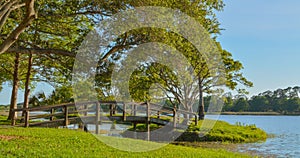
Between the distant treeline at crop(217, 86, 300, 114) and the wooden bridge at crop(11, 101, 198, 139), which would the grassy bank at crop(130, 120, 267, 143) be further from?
the distant treeline at crop(217, 86, 300, 114)

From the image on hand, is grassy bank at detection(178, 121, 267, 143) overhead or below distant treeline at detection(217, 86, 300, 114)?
below

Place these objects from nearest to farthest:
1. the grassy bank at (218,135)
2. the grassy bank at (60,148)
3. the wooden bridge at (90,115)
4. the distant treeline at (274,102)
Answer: the grassy bank at (60,148) → the wooden bridge at (90,115) → the grassy bank at (218,135) → the distant treeline at (274,102)

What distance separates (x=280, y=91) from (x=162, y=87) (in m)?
68.9

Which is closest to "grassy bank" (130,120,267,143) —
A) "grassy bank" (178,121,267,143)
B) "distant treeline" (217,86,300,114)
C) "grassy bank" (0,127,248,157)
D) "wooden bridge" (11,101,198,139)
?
"grassy bank" (178,121,267,143)

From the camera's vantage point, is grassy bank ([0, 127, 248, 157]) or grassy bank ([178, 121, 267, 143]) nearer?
grassy bank ([0, 127, 248, 157])

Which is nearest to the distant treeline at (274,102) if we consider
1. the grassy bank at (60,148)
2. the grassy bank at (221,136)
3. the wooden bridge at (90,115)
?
the grassy bank at (221,136)

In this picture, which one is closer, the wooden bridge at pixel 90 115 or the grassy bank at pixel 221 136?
the wooden bridge at pixel 90 115

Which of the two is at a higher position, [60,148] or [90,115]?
[90,115]

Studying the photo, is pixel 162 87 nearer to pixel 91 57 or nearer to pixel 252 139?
pixel 252 139

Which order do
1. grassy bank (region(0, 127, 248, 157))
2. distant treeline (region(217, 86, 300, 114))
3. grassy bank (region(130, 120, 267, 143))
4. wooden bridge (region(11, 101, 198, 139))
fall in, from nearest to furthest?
grassy bank (region(0, 127, 248, 157)) → wooden bridge (region(11, 101, 198, 139)) → grassy bank (region(130, 120, 267, 143)) → distant treeline (region(217, 86, 300, 114))

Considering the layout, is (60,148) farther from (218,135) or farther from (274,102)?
(274,102)

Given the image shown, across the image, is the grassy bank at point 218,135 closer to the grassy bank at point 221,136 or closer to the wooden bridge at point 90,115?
the grassy bank at point 221,136

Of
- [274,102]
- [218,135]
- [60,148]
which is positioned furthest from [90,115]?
[274,102]

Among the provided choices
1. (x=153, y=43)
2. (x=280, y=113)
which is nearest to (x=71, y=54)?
(x=153, y=43)
